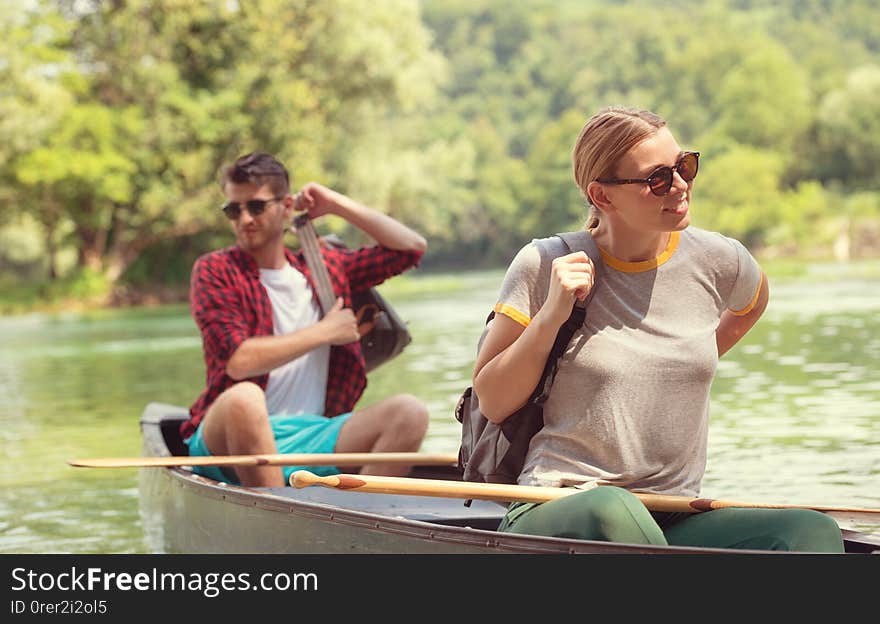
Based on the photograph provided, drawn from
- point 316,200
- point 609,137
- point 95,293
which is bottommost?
point 609,137

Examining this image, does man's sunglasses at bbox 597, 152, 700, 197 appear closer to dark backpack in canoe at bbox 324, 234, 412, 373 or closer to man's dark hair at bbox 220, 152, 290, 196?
man's dark hair at bbox 220, 152, 290, 196

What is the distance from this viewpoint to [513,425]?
125 inches

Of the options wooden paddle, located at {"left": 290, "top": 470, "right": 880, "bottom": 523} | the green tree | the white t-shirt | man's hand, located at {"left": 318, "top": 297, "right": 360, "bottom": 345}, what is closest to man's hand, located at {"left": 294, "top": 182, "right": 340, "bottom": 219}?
the white t-shirt

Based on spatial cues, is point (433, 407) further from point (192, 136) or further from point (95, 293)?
point (95, 293)

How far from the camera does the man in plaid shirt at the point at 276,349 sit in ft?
16.5

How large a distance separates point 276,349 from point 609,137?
7.02 ft

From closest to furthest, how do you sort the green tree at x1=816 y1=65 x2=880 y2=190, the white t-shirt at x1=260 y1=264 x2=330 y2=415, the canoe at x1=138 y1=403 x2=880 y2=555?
1. the canoe at x1=138 y1=403 x2=880 y2=555
2. the white t-shirt at x1=260 y1=264 x2=330 y2=415
3. the green tree at x1=816 y1=65 x2=880 y2=190

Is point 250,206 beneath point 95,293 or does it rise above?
beneath

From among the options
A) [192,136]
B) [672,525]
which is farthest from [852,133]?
[672,525]

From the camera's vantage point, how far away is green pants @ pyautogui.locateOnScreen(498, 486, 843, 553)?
299cm

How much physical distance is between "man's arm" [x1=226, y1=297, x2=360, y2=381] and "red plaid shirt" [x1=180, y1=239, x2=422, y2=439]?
1.9 inches

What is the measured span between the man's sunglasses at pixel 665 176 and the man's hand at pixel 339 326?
214 cm

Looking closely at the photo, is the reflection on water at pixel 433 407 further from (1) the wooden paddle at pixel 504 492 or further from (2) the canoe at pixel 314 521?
(1) the wooden paddle at pixel 504 492
